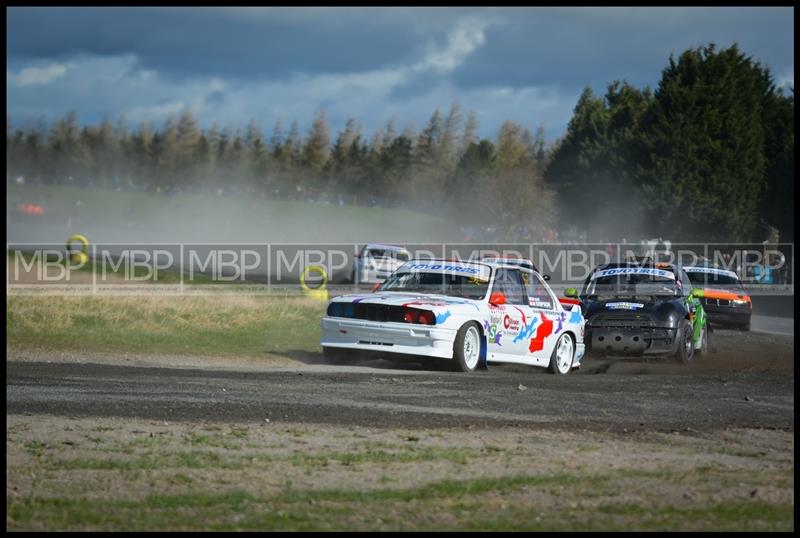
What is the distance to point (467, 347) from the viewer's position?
44.9 ft

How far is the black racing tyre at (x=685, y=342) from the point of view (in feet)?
51.2

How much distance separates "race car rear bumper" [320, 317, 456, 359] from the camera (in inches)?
522

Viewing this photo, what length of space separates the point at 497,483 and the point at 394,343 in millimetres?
6648

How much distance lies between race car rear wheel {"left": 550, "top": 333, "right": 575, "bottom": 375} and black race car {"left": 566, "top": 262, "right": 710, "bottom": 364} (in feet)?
2.43

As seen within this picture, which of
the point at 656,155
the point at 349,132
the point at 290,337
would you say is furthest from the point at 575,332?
the point at 349,132

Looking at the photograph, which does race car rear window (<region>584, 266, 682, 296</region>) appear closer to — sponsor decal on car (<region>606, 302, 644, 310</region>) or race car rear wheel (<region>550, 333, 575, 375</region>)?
sponsor decal on car (<region>606, 302, 644, 310</region>)

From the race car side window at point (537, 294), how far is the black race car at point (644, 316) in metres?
0.77

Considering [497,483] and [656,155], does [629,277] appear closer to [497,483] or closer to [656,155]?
[497,483]

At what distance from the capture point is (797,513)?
6.22 metres

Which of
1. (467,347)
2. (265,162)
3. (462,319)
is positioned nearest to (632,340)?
(467,347)

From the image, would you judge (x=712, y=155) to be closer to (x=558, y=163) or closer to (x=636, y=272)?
(x=558, y=163)

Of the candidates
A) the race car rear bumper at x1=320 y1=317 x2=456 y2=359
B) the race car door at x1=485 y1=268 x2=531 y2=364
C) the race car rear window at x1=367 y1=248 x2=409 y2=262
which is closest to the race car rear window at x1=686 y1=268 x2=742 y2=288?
the race car door at x1=485 y1=268 x2=531 y2=364

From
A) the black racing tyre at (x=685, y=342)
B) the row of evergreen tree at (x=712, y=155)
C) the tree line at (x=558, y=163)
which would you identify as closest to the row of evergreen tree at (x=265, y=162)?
the tree line at (x=558, y=163)

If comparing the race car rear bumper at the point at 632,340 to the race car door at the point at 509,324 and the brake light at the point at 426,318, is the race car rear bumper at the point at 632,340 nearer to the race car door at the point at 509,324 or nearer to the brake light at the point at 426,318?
the race car door at the point at 509,324
